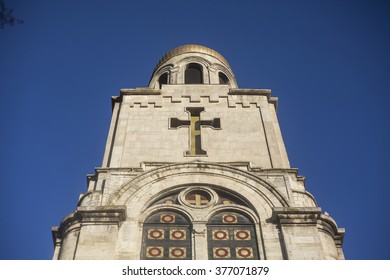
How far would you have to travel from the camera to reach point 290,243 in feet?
54.5

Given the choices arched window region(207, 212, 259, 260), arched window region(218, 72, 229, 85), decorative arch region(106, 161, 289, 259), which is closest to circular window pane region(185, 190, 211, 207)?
decorative arch region(106, 161, 289, 259)

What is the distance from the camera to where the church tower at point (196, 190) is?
1689 cm

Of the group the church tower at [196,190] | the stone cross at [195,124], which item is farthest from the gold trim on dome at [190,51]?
the stone cross at [195,124]

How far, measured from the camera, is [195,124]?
23.2 meters

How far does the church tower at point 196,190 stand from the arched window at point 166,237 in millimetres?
29

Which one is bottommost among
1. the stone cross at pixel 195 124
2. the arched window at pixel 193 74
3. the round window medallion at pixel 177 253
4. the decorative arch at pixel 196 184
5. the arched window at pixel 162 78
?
the round window medallion at pixel 177 253

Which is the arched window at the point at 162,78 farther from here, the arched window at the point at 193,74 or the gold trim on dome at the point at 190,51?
the gold trim on dome at the point at 190,51

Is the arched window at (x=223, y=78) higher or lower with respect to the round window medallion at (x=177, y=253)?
higher

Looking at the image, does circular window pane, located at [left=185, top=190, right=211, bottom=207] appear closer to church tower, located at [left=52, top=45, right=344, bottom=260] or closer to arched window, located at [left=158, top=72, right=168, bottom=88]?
church tower, located at [left=52, top=45, right=344, bottom=260]

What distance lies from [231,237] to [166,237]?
1895 mm

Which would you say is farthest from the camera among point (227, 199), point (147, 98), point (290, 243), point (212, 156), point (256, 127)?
point (147, 98)
